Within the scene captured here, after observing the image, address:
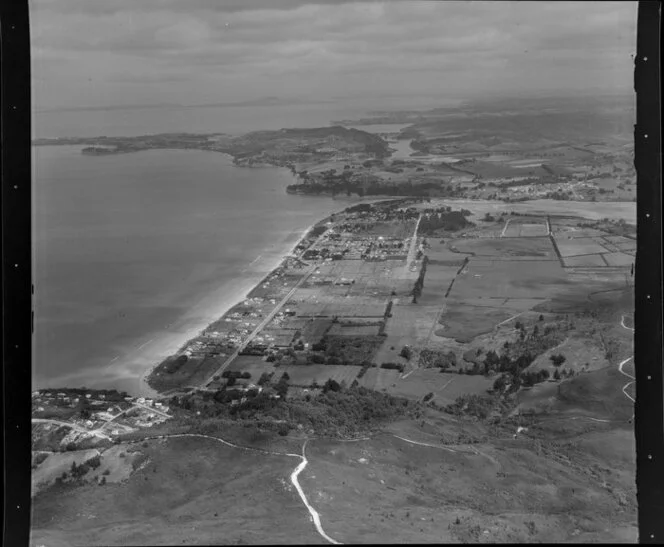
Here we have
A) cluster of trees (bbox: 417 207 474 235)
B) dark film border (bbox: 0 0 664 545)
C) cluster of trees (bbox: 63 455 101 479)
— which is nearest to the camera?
dark film border (bbox: 0 0 664 545)

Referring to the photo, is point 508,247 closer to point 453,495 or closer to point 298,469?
point 453,495

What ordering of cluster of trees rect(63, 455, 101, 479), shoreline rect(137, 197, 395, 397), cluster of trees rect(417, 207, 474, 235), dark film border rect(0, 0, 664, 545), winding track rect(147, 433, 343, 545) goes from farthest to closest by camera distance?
cluster of trees rect(417, 207, 474, 235) → shoreline rect(137, 197, 395, 397) → cluster of trees rect(63, 455, 101, 479) → winding track rect(147, 433, 343, 545) → dark film border rect(0, 0, 664, 545)

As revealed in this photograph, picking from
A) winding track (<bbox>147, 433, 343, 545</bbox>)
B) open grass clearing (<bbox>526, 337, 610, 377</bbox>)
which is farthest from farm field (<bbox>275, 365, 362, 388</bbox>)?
open grass clearing (<bbox>526, 337, 610, 377</bbox>)

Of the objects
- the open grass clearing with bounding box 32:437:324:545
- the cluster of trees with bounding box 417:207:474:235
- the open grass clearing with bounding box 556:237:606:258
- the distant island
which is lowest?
the open grass clearing with bounding box 32:437:324:545

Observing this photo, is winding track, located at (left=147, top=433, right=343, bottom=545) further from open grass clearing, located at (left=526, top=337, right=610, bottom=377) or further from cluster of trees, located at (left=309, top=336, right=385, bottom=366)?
open grass clearing, located at (left=526, top=337, right=610, bottom=377)

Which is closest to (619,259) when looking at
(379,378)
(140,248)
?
(379,378)

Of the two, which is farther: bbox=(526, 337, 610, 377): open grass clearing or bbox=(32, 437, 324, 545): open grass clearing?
bbox=(526, 337, 610, 377): open grass clearing
